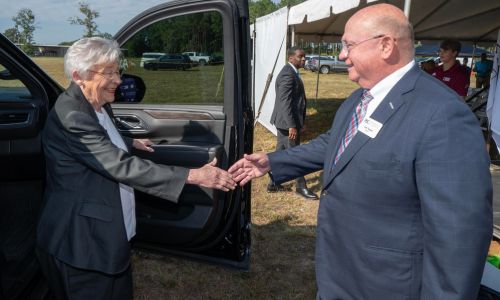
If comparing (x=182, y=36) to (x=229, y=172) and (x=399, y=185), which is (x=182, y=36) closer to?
(x=229, y=172)

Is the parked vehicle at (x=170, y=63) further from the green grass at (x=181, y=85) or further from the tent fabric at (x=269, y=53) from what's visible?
the tent fabric at (x=269, y=53)

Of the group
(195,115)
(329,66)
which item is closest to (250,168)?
(195,115)

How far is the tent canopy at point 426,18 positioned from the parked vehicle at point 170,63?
3.04 meters

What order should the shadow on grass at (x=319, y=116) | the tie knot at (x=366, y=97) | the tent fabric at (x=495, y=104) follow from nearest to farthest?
the tie knot at (x=366, y=97) < the tent fabric at (x=495, y=104) < the shadow on grass at (x=319, y=116)

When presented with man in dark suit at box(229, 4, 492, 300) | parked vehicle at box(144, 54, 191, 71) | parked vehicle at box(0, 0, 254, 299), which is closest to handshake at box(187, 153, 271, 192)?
parked vehicle at box(0, 0, 254, 299)

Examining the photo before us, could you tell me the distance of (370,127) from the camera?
1434 millimetres

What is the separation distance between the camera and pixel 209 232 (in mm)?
2580

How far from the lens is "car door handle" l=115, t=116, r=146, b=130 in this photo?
308 centimetres

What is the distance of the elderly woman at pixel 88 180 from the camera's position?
1708mm

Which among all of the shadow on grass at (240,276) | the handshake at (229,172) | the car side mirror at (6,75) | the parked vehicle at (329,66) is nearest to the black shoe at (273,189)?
the shadow on grass at (240,276)

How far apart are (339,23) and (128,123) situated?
7593 millimetres

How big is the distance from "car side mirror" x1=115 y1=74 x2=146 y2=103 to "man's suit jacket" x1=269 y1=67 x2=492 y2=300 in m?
1.81

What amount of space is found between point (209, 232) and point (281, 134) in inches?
123

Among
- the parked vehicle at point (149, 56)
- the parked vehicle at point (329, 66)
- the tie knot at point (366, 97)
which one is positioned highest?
the parked vehicle at point (149, 56)
